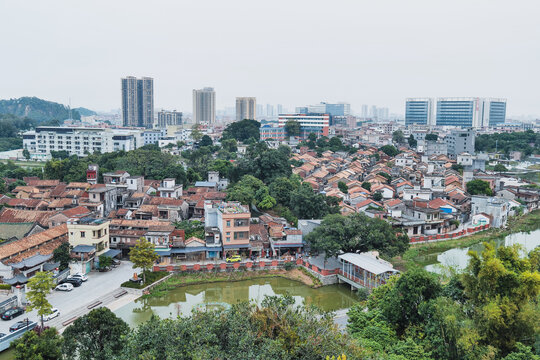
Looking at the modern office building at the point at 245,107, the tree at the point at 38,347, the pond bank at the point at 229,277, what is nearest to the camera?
the tree at the point at 38,347

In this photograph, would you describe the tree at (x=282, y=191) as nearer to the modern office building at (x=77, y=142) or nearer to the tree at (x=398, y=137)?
the modern office building at (x=77, y=142)

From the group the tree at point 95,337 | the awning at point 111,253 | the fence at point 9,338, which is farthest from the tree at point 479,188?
the fence at point 9,338

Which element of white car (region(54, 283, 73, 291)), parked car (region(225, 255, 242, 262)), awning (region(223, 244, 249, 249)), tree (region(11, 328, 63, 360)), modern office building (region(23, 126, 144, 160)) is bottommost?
white car (region(54, 283, 73, 291))

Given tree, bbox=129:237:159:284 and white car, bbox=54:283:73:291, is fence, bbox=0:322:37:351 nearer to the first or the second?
white car, bbox=54:283:73:291

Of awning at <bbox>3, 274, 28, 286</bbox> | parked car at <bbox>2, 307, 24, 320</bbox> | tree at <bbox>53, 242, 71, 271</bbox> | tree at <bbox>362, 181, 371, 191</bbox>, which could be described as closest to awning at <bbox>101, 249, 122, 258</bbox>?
tree at <bbox>53, 242, 71, 271</bbox>

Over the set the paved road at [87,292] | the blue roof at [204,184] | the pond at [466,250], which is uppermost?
the blue roof at [204,184]

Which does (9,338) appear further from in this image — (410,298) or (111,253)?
(410,298)

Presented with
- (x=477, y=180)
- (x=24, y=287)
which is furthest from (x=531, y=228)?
(x=24, y=287)
